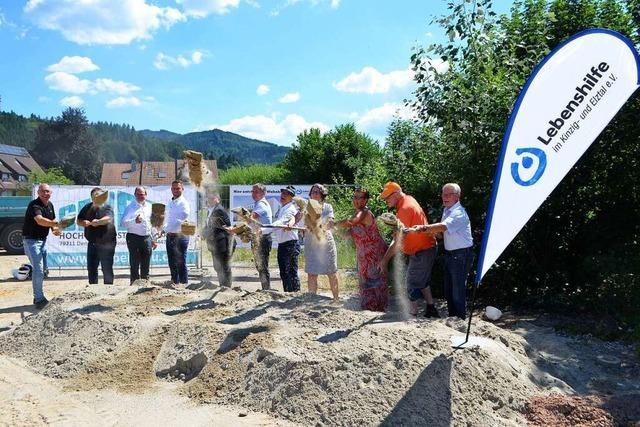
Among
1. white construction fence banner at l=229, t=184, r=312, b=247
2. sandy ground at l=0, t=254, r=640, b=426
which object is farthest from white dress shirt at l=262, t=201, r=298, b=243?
white construction fence banner at l=229, t=184, r=312, b=247

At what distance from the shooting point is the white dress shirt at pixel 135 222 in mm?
8508

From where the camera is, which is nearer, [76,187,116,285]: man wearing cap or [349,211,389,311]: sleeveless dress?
[349,211,389,311]: sleeveless dress

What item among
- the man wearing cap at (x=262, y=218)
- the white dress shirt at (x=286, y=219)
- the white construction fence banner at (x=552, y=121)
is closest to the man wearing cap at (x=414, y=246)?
the white dress shirt at (x=286, y=219)

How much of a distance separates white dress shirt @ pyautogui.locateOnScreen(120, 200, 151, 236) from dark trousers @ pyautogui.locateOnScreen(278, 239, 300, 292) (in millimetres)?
2208

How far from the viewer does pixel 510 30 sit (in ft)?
28.7

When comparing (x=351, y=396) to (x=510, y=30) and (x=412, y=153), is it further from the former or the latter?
(x=412, y=153)

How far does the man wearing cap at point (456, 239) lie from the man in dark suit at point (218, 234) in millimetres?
3144

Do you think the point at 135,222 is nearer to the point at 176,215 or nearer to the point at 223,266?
the point at 176,215

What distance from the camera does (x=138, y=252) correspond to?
8773 mm

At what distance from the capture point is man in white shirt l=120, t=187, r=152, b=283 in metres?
8.53

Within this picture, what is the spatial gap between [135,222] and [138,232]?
0.55 ft

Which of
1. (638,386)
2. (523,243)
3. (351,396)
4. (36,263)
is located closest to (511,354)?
(638,386)

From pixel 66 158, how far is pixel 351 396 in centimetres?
8744

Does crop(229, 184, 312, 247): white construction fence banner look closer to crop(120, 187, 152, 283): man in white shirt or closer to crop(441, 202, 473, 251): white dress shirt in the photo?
crop(120, 187, 152, 283): man in white shirt
